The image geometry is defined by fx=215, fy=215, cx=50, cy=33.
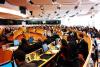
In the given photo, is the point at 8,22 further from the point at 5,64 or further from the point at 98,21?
the point at 5,64

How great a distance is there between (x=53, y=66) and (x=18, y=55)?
2.81 metres

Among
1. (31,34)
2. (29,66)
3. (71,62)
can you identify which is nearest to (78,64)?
(71,62)

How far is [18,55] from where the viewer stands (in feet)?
13.4

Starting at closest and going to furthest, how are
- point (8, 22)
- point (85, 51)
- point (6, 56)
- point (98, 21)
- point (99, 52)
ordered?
point (6, 56), point (99, 52), point (85, 51), point (98, 21), point (8, 22)

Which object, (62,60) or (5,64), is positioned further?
(62,60)

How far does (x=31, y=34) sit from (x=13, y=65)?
574 inches

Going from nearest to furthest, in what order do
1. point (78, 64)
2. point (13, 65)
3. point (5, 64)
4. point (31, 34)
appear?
point (5, 64)
point (13, 65)
point (78, 64)
point (31, 34)

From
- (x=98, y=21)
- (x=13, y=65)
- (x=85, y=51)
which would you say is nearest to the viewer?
(x=13, y=65)

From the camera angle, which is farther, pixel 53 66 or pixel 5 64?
pixel 53 66

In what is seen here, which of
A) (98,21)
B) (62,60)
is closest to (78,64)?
(62,60)

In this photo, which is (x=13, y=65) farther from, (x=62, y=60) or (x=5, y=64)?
(x=62, y=60)

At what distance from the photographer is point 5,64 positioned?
3832 millimetres

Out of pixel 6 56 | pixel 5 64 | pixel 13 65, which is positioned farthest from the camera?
pixel 6 56

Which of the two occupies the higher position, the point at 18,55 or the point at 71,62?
the point at 18,55
